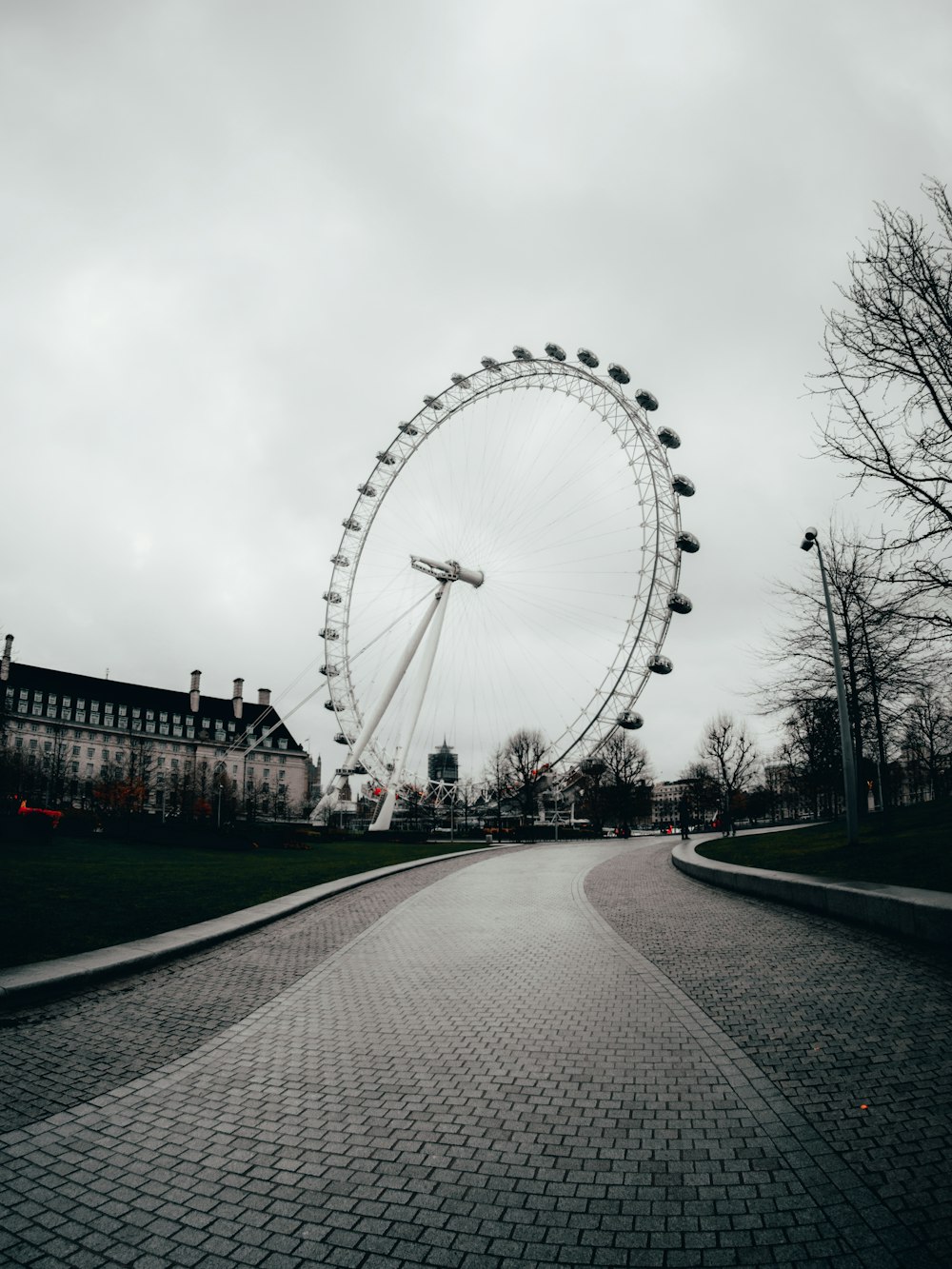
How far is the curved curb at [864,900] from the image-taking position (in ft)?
28.0

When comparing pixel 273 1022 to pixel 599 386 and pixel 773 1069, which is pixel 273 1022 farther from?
pixel 599 386

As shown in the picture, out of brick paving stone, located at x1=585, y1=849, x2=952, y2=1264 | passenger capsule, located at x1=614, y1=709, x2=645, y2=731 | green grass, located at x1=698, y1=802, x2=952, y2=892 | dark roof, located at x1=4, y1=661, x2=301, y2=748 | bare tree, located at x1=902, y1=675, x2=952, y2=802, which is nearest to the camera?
brick paving stone, located at x1=585, y1=849, x2=952, y2=1264

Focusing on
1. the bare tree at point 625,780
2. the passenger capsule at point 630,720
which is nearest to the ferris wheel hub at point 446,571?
the passenger capsule at point 630,720

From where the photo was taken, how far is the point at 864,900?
1009cm

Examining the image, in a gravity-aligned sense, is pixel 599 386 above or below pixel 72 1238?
above

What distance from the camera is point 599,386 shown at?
39.9 metres

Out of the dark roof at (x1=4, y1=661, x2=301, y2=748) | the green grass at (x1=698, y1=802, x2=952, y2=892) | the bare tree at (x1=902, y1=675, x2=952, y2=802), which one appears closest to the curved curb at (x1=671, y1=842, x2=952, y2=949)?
the green grass at (x1=698, y1=802, x2=952, y2=892)

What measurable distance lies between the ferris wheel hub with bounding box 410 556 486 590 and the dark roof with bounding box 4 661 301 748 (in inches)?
2263

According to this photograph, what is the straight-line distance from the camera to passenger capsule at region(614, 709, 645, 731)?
35938mm

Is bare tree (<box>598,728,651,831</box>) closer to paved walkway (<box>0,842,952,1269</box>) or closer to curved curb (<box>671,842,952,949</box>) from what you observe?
curved curb (<box>671,842,952,949</box>)

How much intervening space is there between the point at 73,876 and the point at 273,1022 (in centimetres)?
1072

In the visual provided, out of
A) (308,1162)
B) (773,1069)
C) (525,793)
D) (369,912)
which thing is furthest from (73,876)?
(525,793)

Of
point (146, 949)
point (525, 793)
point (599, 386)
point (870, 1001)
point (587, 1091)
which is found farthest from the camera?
point (525, 793)

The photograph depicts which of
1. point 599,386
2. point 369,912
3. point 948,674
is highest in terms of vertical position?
point 599,386
